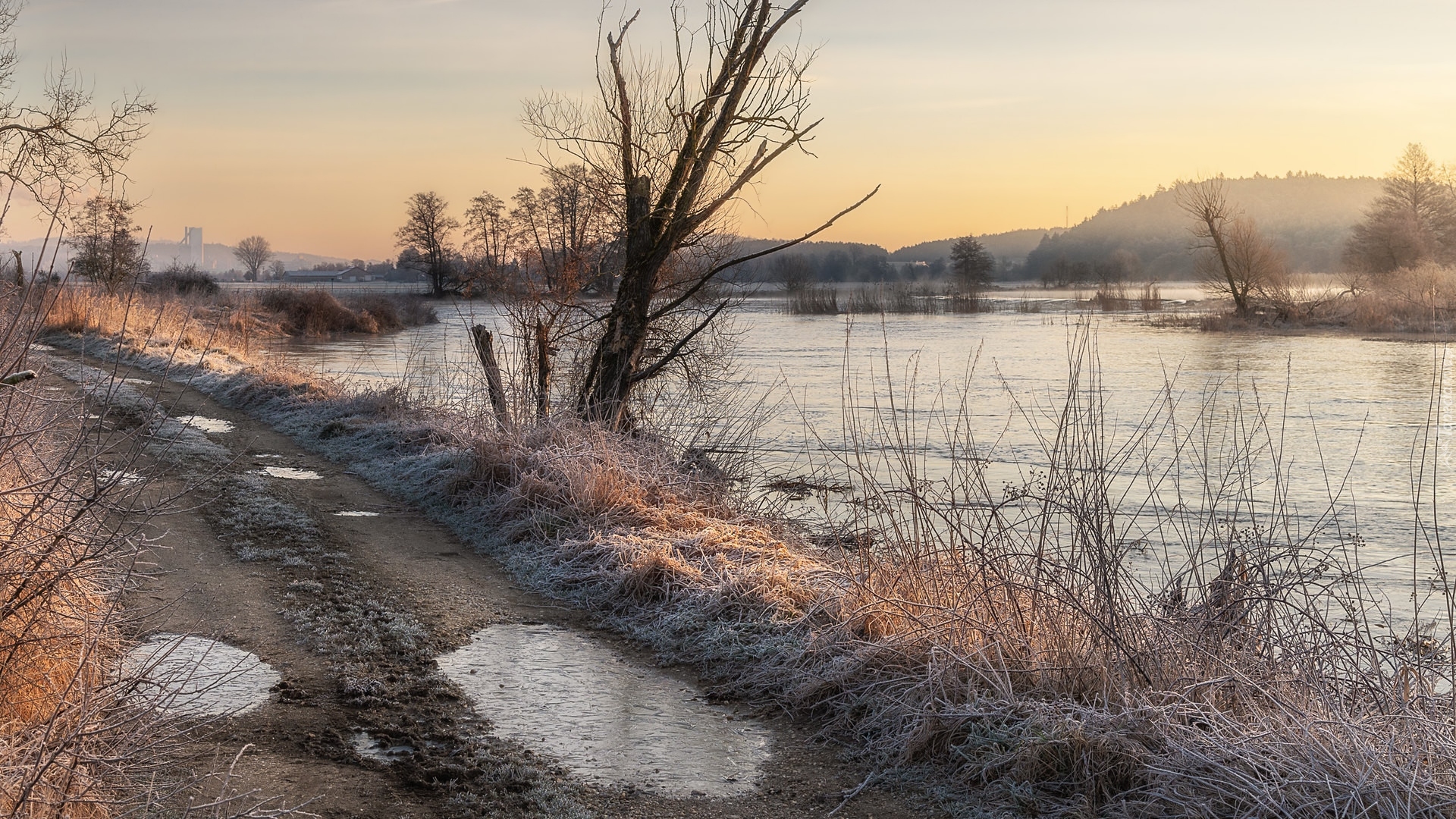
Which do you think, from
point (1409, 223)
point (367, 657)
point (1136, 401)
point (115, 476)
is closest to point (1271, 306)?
point (1409, 223)

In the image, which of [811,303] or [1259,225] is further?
[1259,225]

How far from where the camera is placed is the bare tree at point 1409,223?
52781 millimetres

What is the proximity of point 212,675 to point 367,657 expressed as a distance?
729mm

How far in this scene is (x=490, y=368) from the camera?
1114cm

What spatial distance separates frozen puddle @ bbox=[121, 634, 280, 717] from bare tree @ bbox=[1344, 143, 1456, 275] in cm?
5878

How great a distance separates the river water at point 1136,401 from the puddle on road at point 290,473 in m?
1.75

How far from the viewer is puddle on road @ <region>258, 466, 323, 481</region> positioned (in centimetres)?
1001

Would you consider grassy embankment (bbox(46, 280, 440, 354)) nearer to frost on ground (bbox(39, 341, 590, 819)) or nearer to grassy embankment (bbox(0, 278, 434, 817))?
frost on ground (bbox(39, 341, 590, 819))

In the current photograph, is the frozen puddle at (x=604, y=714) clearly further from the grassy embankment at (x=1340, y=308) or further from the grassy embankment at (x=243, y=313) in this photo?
the grassy embankment at (x=1340, y=308)

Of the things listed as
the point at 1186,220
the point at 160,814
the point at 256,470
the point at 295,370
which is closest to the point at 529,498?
the point at 256,470

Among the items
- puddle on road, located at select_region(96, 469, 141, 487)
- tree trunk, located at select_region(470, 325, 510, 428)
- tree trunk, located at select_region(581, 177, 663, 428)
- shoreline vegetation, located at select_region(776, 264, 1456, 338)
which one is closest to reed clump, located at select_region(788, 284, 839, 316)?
shoreline vegetation, located at select_region(776, 264, 1456, 338)

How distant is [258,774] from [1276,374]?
841 inches

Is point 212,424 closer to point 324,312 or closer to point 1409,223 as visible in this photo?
point 324,312

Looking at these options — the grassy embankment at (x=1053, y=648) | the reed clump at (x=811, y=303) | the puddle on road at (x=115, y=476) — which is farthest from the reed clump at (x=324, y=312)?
the puddle on road at (x=115, y=476)
